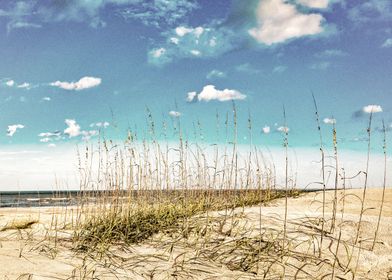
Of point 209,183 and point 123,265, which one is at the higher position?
point 209,183

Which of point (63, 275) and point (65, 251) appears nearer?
point (63, 275)

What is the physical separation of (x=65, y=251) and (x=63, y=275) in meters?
0.78

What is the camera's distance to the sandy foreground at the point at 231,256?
7.51ft

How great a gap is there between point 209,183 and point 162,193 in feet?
2.13

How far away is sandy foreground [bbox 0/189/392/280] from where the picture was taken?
2.29 meters

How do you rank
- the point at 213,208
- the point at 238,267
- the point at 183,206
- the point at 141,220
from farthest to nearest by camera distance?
the point at 213,208 < the point at 183,206 < the point at 141,220 < the point at 238,267

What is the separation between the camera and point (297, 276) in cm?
228

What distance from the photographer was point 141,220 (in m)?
3.37

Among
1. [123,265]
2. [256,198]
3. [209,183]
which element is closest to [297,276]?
[123,265]

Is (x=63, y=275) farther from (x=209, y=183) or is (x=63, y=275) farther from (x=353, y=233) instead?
(x=209, y=183)

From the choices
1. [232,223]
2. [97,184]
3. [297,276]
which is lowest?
[297,276]

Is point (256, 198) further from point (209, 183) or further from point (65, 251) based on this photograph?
point (65, 251)

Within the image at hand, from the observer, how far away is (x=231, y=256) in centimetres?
257

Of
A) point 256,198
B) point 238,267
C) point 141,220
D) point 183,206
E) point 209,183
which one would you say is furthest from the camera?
point 256,198
